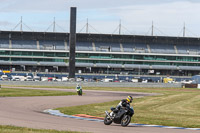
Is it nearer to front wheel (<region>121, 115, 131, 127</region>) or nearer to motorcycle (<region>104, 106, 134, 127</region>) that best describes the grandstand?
motorcycle (<region>104, 106, 134, 127</region>)

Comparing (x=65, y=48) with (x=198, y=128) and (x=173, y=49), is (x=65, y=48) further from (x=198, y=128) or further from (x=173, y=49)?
(x=198, y=128)

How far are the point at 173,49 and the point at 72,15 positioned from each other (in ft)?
167

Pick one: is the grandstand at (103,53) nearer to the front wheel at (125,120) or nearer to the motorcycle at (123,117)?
the motorcycle at (123,117)

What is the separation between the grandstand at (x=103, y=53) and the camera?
13312 cm

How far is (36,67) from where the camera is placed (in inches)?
5330

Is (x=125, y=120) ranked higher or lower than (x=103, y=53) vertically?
lower

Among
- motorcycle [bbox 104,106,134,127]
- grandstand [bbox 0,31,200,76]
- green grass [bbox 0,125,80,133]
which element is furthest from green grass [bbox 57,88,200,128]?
grandstand [bbox 0,31,200,76]

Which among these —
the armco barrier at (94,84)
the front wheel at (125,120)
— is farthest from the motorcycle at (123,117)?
the armco barrier at (94,84)

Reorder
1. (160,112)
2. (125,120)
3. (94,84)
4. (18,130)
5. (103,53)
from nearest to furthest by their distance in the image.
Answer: (18,130) < (125,120) < (160,112) < (94,84) < (103,53)

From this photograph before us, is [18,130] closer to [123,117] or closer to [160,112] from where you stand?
[123,117]

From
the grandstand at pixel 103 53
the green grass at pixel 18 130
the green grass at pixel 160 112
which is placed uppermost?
the grandstand at pixel 103 53

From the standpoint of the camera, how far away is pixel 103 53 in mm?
134500

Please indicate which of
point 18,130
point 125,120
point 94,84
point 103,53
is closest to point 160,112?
point 125,120

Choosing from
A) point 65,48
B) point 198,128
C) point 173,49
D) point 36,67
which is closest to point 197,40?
point 173,49
